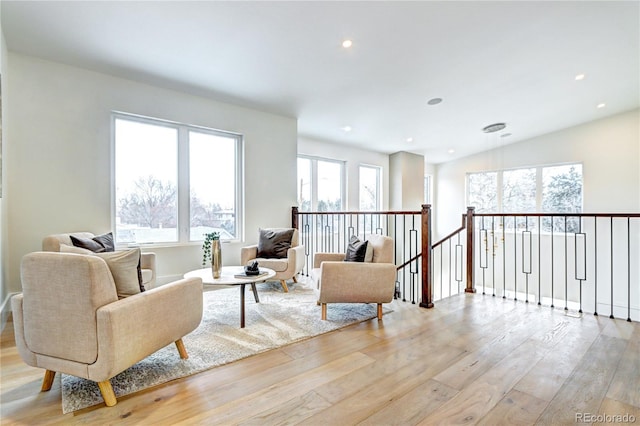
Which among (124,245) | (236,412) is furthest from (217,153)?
(236,412)

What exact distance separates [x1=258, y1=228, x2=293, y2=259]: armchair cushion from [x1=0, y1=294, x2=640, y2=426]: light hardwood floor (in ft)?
5.91

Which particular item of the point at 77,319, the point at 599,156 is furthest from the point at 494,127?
the point at 77,319

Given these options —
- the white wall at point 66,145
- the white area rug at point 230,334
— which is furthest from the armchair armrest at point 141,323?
the white wall at point 66,145

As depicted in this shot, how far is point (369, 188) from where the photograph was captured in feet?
24.7

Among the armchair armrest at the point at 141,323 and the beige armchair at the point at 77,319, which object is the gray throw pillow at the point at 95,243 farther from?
the armchair armrest at the point at 141,323

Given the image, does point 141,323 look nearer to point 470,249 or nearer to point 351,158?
point 470,249

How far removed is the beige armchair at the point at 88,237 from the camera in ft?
9.43

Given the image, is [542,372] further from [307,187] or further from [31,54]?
[31,54]

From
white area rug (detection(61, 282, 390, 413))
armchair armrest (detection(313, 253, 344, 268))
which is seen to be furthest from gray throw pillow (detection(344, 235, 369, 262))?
white area rug (detection(61, 282, 390, 413))

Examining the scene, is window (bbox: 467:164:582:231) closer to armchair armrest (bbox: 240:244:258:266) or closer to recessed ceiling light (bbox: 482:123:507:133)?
recessed ceiling light (bbox: 482:123:507:133)

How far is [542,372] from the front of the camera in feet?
6.72

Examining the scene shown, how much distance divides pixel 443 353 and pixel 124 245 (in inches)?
150

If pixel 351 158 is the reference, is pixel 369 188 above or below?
below

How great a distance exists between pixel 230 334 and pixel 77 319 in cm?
128
